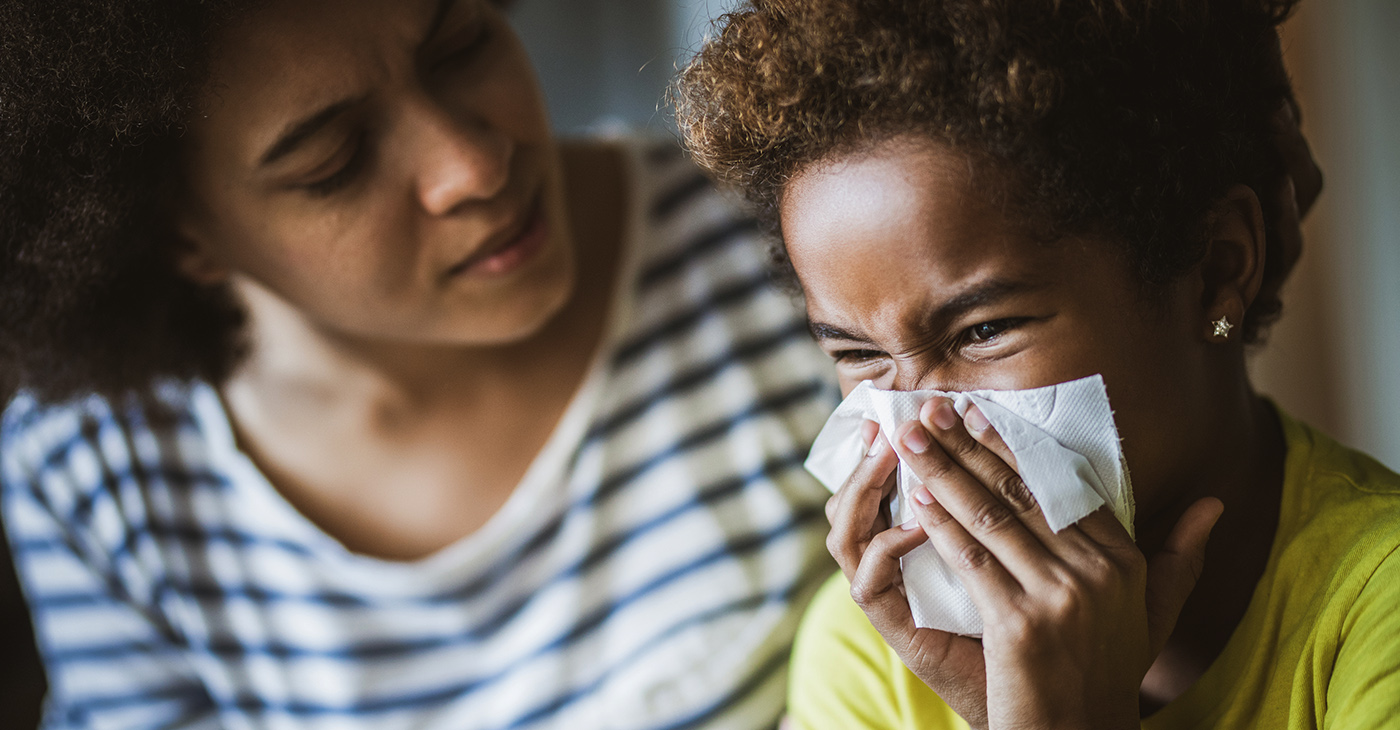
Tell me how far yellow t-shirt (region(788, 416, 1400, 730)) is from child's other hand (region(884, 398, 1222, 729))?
0.37ft

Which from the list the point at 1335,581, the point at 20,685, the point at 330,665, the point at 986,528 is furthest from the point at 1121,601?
the point at 20,685

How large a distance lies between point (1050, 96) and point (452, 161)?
737 millimetres

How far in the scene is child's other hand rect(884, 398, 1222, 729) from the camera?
97 centimetres

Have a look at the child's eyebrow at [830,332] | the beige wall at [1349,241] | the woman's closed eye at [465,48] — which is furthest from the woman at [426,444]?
the beige wall at [1349,241]

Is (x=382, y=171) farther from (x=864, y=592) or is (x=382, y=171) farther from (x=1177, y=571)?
(x=1177, y=571)

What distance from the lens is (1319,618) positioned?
104 centimetres

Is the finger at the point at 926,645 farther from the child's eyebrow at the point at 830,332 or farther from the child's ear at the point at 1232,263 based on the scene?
the child's ear at the point at 1232,263

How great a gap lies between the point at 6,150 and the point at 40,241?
0.17m

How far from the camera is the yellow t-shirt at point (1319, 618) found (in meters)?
0.96

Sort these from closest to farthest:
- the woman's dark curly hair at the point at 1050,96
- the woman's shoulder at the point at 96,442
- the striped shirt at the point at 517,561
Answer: the woman's dark curly hair at the point at 1050,96
the striped shirt at the point at 517,561
the woman's shoulder at the point at 96,442

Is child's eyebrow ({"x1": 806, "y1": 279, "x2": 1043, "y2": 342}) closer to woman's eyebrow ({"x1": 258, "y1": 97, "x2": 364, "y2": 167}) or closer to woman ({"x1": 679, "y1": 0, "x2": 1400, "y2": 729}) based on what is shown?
woman ({"x1": 679, "y1": 0, "x2": 1400, "y2": 729})

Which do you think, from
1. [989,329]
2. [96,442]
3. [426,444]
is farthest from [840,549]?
[96,442]

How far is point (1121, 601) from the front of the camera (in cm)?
97

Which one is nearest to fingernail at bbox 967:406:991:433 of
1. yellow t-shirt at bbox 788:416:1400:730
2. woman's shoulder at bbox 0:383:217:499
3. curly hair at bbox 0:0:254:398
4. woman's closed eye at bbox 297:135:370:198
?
yellow t-shirt at bbox 788:416:1400:730
